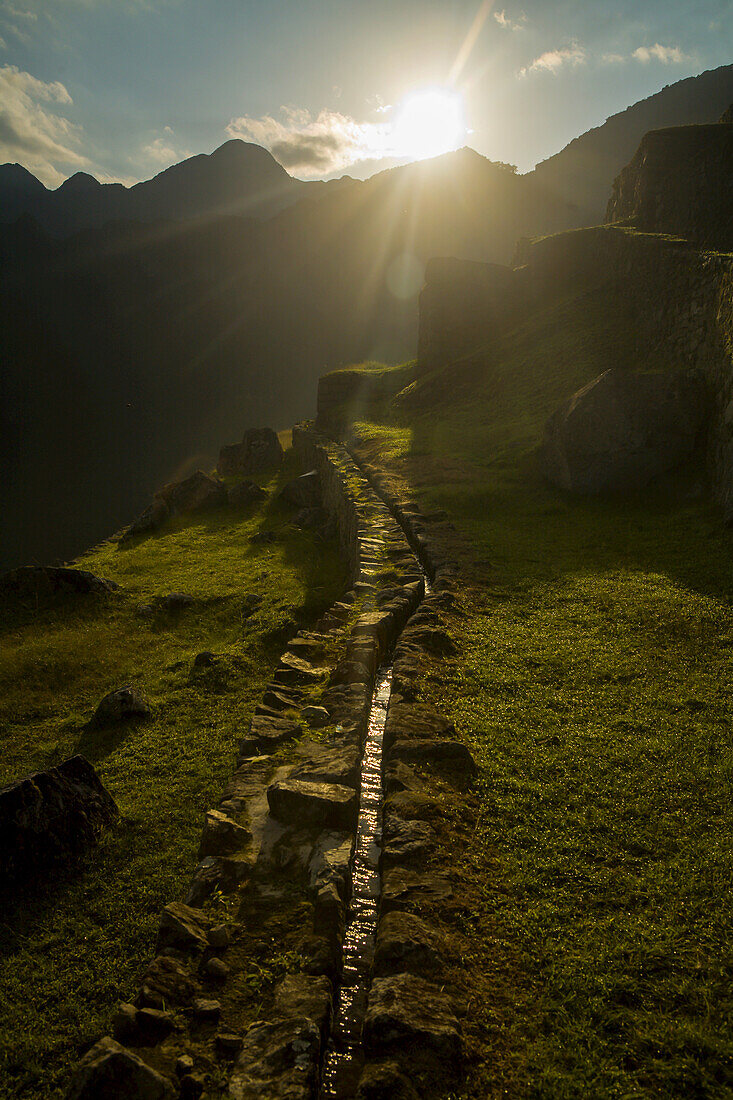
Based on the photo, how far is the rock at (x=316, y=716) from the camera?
322 inches

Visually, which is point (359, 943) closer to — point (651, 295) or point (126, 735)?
point (126, 735)

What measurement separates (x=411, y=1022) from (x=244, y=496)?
26.0 metres

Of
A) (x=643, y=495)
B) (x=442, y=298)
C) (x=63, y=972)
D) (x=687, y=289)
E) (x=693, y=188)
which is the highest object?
(x=693, y=188)

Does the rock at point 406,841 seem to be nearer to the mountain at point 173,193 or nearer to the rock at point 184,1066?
the rock at point 184,1066

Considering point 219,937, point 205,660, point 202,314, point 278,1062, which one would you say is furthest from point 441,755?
point 202,314

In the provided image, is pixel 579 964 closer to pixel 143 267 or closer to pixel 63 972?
pixel 63 972

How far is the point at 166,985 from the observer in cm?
446

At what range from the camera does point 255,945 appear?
4832mm

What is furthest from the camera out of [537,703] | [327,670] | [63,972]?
[327,670]

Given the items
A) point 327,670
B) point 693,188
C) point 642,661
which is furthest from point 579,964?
point 693,188

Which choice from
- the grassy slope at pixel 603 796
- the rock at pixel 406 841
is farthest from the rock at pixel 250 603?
the rock at pixel 406 841

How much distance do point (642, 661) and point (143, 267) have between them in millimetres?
156027

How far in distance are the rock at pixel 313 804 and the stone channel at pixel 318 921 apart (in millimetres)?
14

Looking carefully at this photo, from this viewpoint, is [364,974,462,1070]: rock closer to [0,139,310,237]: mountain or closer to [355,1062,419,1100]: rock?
[355,1062,419,1100]: rock
